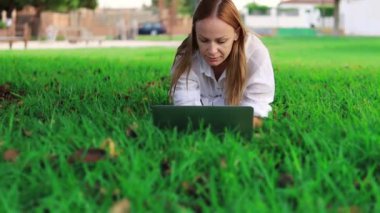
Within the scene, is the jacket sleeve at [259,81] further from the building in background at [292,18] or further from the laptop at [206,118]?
the building in background at [292,18]

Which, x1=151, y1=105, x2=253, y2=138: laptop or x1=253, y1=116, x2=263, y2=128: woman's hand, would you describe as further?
x1=253, y1=116, x2=263, y2=128: woman's hand

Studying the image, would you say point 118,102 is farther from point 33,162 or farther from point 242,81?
point 33,162

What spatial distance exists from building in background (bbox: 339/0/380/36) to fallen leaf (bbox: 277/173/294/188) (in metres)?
49.6

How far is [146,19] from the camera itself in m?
59.8

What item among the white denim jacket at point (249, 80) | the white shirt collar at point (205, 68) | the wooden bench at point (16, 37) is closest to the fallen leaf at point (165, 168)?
the white denim jacket at point (249, 80)

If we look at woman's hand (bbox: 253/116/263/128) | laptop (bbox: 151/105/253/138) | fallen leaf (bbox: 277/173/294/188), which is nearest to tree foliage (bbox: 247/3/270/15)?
woman's hand (bbox: 253/116/263/128)

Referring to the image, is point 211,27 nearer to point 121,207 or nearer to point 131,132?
point 131,132

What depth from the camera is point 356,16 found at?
5528 centimetres

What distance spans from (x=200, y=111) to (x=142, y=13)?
58965mm

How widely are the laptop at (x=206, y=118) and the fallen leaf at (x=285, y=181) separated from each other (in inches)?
29.2

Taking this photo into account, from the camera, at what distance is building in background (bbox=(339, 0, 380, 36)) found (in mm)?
51562

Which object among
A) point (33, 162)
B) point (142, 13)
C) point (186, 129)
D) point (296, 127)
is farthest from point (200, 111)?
point (142, 13)

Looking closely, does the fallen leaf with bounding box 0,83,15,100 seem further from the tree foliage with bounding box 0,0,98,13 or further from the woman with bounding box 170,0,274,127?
the tree foliage with bounding box 0,0,98,13

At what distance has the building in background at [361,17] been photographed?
5156 cm
